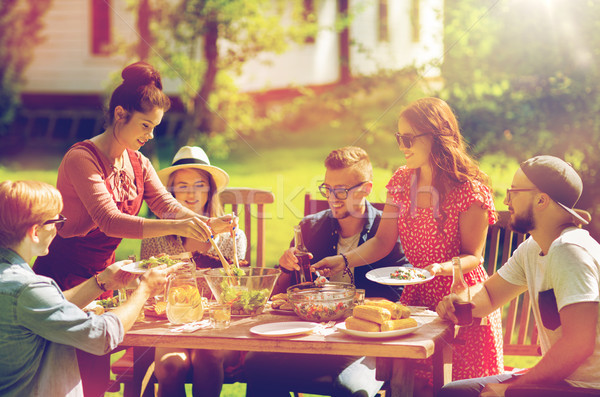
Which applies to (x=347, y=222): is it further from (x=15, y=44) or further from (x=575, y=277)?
(x=15, y=44)

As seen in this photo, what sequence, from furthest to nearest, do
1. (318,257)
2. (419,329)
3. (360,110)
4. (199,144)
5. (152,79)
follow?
(199,144) → (360,110) → (318,257) → (152,79) → (419,329)

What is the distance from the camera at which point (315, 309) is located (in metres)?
2.95

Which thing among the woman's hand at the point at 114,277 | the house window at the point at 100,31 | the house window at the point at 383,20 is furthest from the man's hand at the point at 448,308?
the house window at the point at 100,31

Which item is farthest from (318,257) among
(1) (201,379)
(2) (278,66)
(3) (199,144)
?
(2) (278,66)

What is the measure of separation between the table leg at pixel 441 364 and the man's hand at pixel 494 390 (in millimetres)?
186

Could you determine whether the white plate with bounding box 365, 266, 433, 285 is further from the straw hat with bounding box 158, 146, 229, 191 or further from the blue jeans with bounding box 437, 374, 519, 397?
the straw hat with bounding box 158, 146, 229, 191

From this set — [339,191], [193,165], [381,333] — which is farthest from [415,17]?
[381,333]

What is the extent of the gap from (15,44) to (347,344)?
11914 mm

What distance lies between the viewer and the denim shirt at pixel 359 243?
3795 millimetres

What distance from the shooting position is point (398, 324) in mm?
2668

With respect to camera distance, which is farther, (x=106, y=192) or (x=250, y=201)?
(x=250, y=201)

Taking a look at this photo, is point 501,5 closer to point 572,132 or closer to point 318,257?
point 572,132

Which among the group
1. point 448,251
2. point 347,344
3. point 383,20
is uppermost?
point 383,20

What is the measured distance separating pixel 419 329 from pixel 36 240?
153cm
